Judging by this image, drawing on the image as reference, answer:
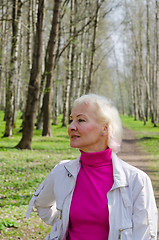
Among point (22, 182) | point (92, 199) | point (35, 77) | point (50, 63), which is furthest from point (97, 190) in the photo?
point (50, 63)

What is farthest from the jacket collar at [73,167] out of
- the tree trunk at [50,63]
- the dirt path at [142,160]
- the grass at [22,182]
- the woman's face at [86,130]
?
the tree trunk at [50,63]

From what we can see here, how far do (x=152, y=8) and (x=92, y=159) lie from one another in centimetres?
2836

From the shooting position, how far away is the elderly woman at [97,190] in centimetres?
193

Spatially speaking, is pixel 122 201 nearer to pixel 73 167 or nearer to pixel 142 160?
pixel 73 167

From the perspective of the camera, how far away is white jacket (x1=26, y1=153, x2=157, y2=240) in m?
1.91

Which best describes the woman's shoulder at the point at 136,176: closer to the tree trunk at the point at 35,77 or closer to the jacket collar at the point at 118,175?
the jacket collar at the point at 118,175

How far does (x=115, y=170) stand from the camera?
2078mm

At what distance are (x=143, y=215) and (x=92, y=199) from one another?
358 millimetres

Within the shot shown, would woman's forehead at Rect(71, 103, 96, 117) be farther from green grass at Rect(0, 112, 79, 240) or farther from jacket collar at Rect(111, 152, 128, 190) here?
green grass at Rect(0, 112, 79, 240)

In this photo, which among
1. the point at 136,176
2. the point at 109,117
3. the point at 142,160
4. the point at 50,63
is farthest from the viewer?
the point at 50,63

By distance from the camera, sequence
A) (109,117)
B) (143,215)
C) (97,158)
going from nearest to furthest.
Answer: (143,215) → (97,158) → (109,117)

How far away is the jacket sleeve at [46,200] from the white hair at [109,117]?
1.72ft

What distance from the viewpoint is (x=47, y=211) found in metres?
2.37

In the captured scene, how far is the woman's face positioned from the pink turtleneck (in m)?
0.08
